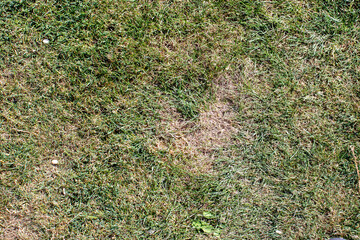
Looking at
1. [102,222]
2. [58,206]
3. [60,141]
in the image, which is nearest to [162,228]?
[102,222]

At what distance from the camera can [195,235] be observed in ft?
11.2

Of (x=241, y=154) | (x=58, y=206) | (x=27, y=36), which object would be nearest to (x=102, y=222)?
(x=58, y=206)

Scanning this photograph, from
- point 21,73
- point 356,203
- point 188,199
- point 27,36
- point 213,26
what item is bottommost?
point 188,199

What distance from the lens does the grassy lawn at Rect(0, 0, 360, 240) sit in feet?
11.3

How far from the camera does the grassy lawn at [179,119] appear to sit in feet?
11.3

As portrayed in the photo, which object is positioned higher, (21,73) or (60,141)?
(21,73)

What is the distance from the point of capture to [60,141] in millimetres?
3525

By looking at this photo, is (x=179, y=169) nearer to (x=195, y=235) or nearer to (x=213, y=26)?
(x=195, y=235)

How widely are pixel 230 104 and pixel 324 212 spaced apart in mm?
1387

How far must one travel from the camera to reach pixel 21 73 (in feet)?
11.8

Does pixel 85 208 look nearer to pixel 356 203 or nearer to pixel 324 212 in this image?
pixel 324 212

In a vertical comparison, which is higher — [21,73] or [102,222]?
[21,73]

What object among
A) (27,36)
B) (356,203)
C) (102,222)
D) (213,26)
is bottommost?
(102,222)

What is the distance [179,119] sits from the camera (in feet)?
11.7
